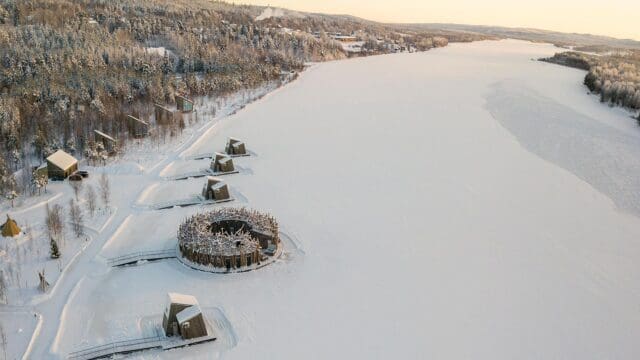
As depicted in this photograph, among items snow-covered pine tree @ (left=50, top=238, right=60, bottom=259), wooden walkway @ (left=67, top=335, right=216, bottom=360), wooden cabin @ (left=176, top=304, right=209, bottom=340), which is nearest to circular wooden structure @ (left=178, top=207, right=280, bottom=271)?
wooden cabin @ (left=176, top=304, right=209, bottom=340)

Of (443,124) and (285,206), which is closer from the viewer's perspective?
(285,206)

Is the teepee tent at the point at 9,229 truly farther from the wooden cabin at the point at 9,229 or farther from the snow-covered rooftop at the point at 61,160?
the snow-covered rooftop at the point at 61,160

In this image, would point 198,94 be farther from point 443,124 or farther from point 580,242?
point 580,242

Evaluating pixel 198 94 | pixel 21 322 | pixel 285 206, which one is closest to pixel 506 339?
pixel 285 206

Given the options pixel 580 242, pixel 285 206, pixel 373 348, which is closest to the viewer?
pixel 373 348

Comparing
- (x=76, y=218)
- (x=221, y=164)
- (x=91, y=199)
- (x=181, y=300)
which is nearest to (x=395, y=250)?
(x=181, y=300)

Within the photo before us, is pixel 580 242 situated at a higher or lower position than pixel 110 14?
lower
